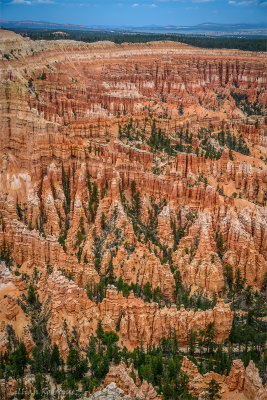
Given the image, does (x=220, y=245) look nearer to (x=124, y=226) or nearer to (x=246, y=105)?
(x=124, y=226)

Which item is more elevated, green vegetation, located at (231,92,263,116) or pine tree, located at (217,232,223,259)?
green vegetation, located at (231,92,263,116)

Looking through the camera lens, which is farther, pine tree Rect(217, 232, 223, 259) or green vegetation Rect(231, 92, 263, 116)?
green vegetation Rect(231, 92, 263, 116)

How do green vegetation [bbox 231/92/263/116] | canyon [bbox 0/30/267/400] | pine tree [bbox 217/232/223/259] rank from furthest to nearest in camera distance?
green vegetation [bbox 231/92/263/116], pine tree [bbox 217/232/223/259], canyon [bbox 0/30/267/400]

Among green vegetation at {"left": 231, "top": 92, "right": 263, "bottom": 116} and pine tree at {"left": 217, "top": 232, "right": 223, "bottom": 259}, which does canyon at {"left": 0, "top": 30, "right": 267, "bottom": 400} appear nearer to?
pine tree at {"left": 217, "top": 232, "right": 223, "bottom": 259}

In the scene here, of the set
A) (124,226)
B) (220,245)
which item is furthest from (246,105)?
(124,226)

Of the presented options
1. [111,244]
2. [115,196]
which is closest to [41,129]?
[115,196]

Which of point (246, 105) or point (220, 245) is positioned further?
point (246, 105)

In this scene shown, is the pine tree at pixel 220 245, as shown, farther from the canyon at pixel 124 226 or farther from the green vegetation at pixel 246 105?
the green vegetation at pixel 246 105

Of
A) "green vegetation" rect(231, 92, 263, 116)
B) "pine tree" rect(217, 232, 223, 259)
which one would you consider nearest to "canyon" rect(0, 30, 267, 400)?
"pine tree" rect(217, 232, 223, 259)
